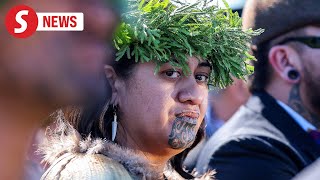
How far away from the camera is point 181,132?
2.54 metres

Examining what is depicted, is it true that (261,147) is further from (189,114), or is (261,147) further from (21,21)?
(21,21)

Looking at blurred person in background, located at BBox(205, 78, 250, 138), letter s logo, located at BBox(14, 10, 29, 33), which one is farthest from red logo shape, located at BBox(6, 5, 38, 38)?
blurred person in background, located at BBox(205, 78, 250, 138)

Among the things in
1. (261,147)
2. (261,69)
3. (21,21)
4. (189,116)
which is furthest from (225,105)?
(21,21)

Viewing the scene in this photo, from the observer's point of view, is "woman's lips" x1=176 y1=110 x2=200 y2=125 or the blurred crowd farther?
"woman's lips" x1=176 y1=110 x2=200 y2=125

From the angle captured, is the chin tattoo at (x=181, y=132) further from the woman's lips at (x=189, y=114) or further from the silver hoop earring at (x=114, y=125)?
the silver hoop earring at (x=114, y=125)

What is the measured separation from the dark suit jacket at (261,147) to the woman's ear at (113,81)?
3.72ft

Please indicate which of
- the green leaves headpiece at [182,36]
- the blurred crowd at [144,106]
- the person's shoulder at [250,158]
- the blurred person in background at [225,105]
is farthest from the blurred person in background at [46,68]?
the blurred person in background at [225,105]

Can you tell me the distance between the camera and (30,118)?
1.53 metres

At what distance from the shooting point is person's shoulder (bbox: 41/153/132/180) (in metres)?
2.32

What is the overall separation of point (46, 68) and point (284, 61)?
8.69 ft

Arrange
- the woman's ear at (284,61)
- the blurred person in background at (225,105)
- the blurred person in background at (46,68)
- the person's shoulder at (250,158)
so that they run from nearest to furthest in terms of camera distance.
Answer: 1. the blurred person in background at (46,68)
2. the person's shoulder at (250,158)
3. the woman's ear at (284,61)
4. the blurred person in background at (225,105)

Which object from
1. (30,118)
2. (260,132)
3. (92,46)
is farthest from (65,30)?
(260,132)

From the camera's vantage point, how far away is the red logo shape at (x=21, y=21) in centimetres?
147

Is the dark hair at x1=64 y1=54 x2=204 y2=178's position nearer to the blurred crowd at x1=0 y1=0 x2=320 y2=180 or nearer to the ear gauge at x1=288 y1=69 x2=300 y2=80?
the blurred crowd at x1=0 y1=0 x2=320 y2=180
